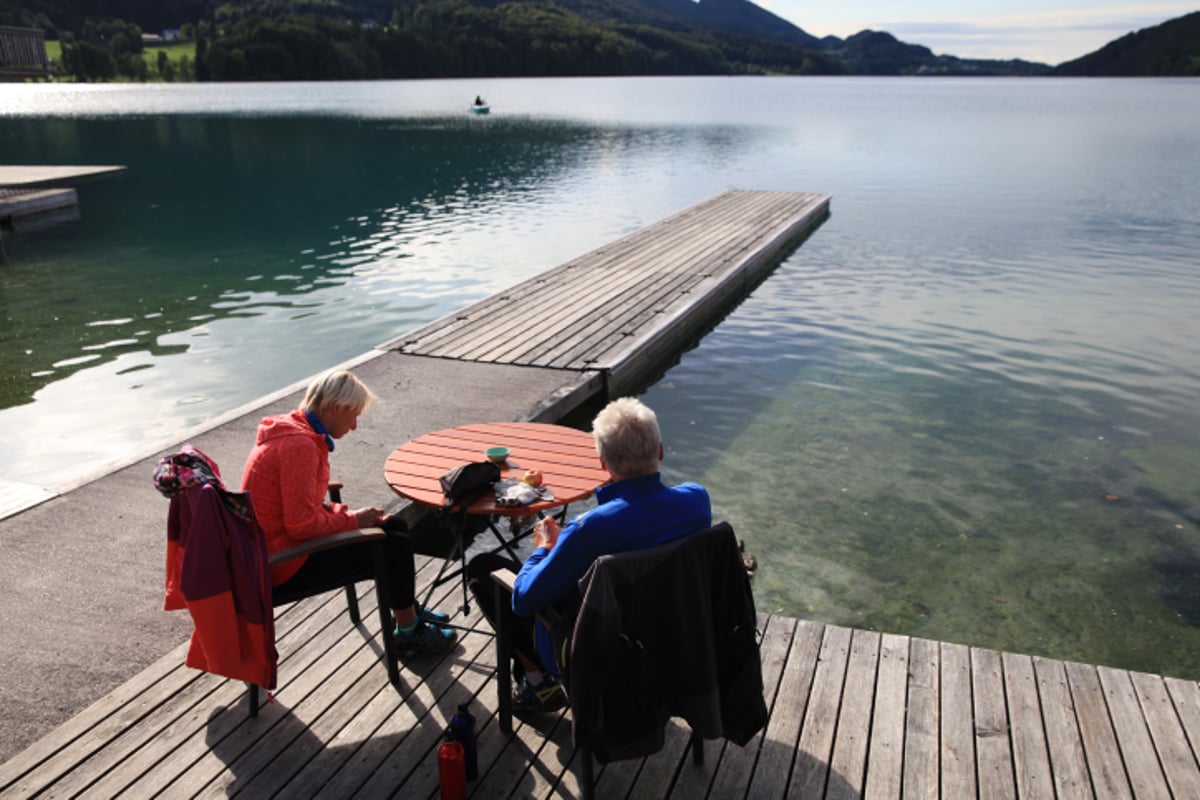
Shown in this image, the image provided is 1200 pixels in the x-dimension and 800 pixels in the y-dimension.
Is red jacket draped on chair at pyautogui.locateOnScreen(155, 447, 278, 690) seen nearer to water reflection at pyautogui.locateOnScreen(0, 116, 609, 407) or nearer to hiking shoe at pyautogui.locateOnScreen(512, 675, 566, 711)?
hiking shoe at pyautogui.locateOnScreen(512, 675, 566, 711)

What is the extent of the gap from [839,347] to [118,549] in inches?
342

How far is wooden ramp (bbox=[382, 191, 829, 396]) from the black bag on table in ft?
15.0

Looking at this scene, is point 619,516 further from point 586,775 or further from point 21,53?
point 21,53

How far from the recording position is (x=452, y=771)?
3004 millimetres

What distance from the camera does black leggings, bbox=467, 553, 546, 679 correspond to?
345 centimetres

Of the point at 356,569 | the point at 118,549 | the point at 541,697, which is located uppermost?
the point at 356,569

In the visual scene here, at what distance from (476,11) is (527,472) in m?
158

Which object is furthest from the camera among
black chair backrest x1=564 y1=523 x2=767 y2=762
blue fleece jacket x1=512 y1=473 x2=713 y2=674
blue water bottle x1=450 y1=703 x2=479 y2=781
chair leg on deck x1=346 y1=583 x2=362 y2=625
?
chair leg on deck x1=346 y1=583 x2=362 y2=625

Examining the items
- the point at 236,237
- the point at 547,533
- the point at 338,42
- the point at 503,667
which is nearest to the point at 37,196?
the point at 236,237

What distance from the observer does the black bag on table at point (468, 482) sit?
3828 mm

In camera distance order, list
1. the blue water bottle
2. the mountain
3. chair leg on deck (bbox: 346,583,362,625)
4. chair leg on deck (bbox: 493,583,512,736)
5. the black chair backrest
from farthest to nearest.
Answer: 1. the mountain
2. chair leg on deck (bbox: 346,583,362,625)
3. chair leg on deck (bbox: 493,583,512,736)
4. the blue water bottle
5. the black chair backrest

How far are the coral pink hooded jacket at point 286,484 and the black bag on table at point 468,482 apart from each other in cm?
52

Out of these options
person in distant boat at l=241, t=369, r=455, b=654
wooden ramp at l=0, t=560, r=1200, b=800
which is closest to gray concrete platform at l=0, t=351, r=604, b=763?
wooden ramp at l=0, t=560, r=1200, b=800

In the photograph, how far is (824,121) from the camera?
5800 cm
